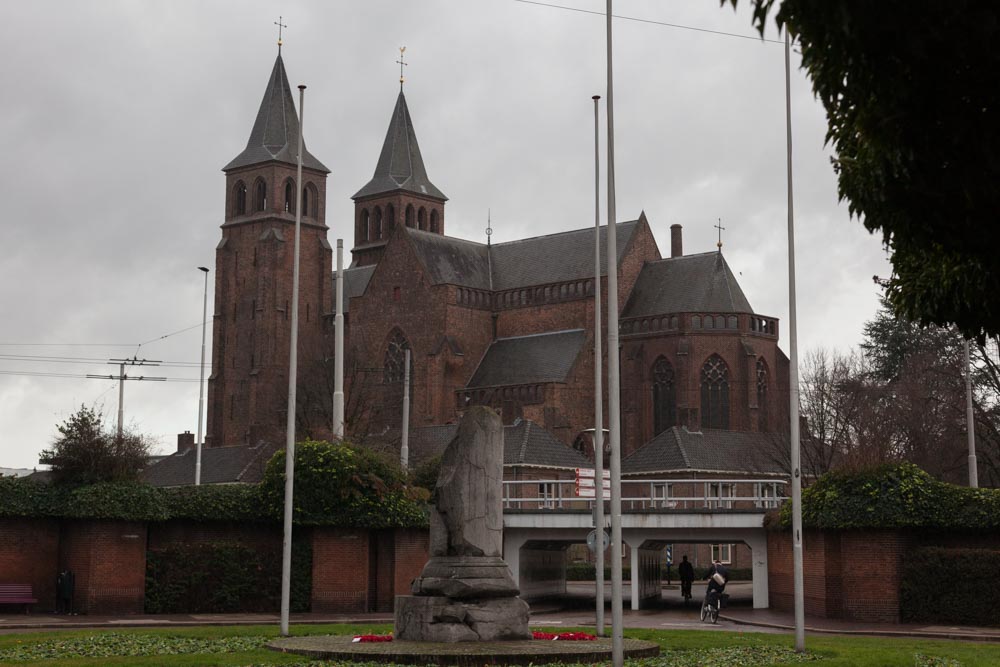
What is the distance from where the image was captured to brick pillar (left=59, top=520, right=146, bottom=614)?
3547 centimetres

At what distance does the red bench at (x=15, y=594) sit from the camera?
113ft

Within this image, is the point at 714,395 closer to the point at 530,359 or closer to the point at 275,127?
the point at 530,359

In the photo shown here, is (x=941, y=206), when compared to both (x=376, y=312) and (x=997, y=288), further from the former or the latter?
(x=376, y=312)

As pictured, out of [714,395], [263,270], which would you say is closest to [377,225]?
[263,270]

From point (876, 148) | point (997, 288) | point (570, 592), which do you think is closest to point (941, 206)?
point (876, 148)

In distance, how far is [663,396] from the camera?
80.4m

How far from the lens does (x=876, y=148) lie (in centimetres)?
967

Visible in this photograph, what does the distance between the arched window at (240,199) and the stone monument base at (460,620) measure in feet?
268

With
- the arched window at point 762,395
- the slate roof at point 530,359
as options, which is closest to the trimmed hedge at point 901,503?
the arched window at point 762,395

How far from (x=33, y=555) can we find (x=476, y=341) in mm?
53630

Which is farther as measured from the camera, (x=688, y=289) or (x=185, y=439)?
(x=185, y=439)

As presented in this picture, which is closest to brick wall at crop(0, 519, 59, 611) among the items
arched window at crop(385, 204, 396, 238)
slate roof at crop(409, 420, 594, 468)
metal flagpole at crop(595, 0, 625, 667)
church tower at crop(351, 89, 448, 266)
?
metal flagpole at crop(595, 0, 625, 667)

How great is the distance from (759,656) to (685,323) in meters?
57.8

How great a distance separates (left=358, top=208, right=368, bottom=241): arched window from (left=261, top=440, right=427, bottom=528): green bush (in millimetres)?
72100
